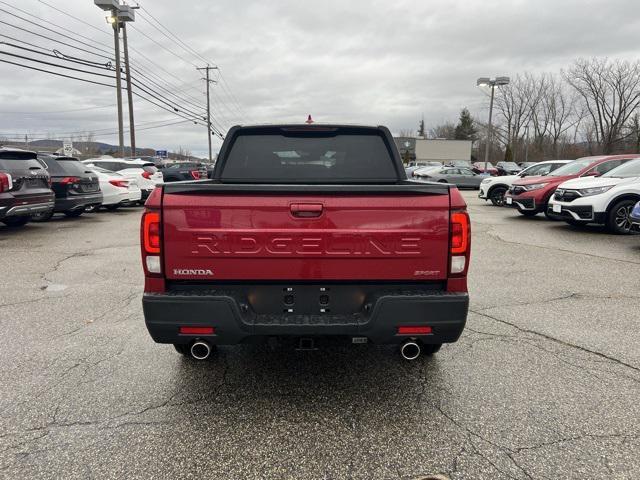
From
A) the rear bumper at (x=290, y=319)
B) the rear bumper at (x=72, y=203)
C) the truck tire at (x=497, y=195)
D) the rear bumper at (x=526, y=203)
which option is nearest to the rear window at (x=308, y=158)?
the rear bumper at (x=290, y=319)

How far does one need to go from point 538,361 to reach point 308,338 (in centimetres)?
211

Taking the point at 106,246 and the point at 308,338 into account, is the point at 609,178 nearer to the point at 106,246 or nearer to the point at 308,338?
the point at 308,338

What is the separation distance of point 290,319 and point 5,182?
26.7 feet

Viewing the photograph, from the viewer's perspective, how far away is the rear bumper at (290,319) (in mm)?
2590

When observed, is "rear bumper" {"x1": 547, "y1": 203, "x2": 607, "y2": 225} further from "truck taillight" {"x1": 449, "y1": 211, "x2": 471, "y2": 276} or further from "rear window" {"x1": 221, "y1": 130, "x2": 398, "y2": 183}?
"truck taillight" {"x1": 449, "y1": 211, "x2": 471, "y2": 276}

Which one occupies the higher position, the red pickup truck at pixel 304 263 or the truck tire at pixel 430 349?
the red pickup truck at pixel 304 263

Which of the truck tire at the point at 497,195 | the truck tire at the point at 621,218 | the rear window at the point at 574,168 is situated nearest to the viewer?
the truck tire at the point at 621,218

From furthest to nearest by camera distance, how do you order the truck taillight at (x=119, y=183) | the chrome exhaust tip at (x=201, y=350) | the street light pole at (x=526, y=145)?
the street light pole at (x=526, y=145) → the truck taillight at (x=119, y=183) → the chrome exhaust tip at (x=201, y=350)

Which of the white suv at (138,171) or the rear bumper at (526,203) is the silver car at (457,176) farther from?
the white suv at (138,171)

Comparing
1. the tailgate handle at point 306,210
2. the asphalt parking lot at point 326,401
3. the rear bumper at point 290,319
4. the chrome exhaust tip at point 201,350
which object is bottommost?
the asphalt parking lot at point 326,401

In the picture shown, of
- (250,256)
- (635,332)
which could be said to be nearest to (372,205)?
(250,256)

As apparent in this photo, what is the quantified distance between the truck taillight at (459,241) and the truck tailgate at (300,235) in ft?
0.17

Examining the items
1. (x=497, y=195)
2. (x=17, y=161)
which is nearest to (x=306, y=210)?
(x=17, y=161)

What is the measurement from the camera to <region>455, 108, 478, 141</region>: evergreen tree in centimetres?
9438
